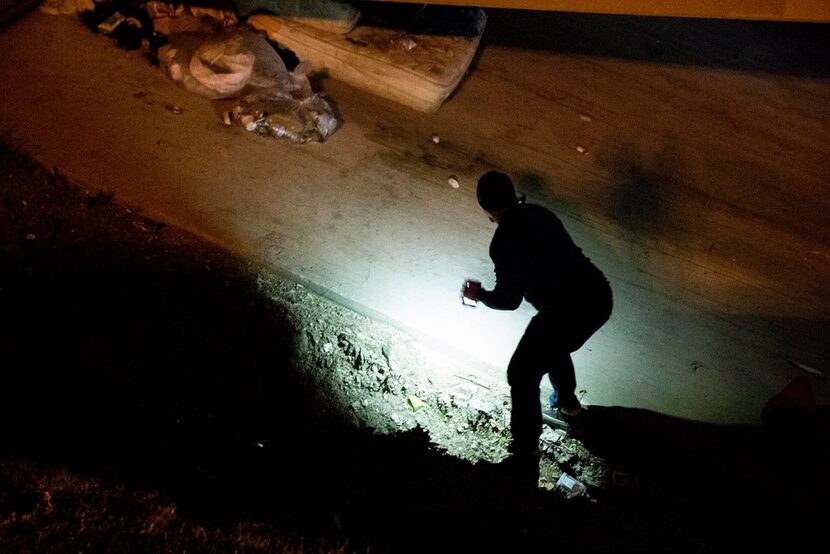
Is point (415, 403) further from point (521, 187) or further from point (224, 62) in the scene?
point (224, 62)

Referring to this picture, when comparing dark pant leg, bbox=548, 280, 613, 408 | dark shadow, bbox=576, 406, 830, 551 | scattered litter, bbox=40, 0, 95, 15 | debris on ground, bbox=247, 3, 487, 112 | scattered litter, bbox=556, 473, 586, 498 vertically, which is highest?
debris on ground, bbox=247, 3, 487, 112

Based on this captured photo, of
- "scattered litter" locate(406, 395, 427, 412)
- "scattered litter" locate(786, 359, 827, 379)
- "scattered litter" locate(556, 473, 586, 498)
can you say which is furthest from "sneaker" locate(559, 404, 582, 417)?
"scattered litter" locate(786, 359, 827, 379)

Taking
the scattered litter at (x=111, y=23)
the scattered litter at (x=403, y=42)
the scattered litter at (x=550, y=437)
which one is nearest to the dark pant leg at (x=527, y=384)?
the scattered litter at (x=550, y=437)

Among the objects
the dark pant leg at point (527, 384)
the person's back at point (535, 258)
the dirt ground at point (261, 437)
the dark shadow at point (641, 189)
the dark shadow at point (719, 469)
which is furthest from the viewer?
the dark shadow at point (641, 189)

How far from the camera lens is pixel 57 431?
2.35 m

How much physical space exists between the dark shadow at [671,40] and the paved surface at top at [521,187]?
0.46 meters

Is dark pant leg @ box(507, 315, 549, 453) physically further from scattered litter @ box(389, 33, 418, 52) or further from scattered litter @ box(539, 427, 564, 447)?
scattered litter @ box(389, 33, 418, 52)

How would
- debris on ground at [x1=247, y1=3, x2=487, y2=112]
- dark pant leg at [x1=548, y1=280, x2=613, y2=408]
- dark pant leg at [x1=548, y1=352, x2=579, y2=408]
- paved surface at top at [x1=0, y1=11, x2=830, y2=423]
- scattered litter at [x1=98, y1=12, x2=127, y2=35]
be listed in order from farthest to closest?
debris on ground at [x1=247, y1=3, x2=487, y2=112] → scattered litter at [x1=98, y1=12, x2=127, y2=35] → paved surface at top at [x1=0, y1=11, x2=830, y2=423] → dark pant leg at [x1=548, y1=352, x2=579, y2=408] → dark pant leg at [x1=548, y1=280, x2=613, y2=408]

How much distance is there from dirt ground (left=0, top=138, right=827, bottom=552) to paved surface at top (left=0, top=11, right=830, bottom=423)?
0.25 metres

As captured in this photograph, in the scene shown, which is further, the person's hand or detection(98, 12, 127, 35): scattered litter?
detection(98, 12, 127, 35): scattered litter

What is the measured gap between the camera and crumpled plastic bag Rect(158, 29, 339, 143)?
4.26 meters

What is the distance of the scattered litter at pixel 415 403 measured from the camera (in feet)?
10.7

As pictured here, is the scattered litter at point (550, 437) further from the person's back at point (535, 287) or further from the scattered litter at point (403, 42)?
the scattered litter at point (403, 42)

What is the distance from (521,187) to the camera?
4484 millimetres
